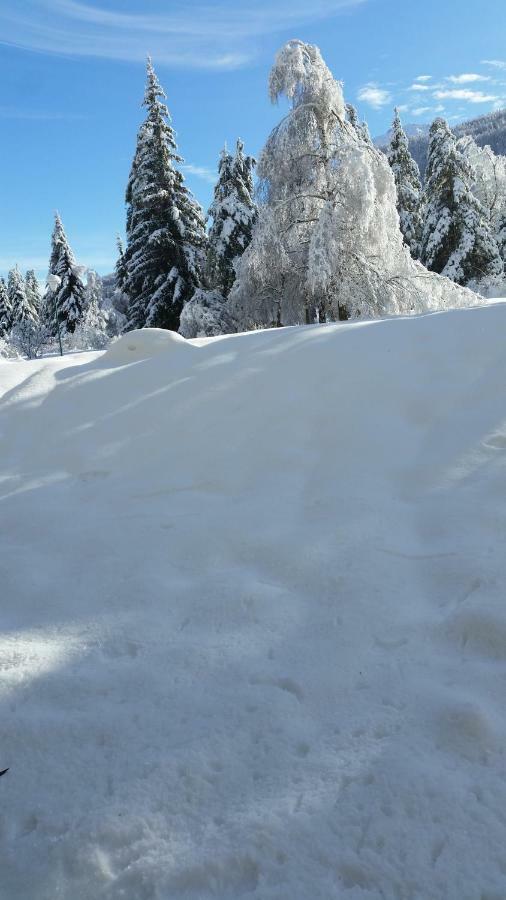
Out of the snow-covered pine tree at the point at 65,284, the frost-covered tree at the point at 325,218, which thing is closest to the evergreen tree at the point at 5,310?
the snow-covered pine tree at the point at 65,284

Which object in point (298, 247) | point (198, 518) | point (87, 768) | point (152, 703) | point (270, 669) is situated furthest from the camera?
point (298, 247)

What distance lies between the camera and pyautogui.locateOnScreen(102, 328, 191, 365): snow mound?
4.77m

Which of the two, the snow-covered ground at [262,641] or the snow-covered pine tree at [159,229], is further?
the snow-covered pine tree at [159,229]

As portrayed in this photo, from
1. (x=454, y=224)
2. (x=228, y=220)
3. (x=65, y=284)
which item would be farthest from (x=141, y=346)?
(x=65, y=284)

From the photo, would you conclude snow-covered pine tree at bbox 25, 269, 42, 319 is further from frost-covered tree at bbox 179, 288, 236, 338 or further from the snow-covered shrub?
frost-covered tree at bbox 179, 288, 236, 338

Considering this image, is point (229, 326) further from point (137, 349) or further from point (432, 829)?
point (432, 829)

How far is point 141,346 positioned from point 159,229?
14.9m

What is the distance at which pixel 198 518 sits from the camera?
2.68 metres

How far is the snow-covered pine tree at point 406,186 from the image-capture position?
79.4 ft

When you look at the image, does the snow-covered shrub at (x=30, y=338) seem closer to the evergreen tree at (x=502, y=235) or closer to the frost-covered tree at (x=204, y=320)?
the frost-covered tree at (x=204, y=320)

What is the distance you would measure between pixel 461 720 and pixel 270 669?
58 cm

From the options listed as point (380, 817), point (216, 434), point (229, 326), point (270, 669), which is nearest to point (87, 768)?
point (270, 669)

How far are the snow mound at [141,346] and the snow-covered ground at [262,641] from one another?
1072mm

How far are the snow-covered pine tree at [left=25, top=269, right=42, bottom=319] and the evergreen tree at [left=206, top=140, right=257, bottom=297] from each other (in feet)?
137
